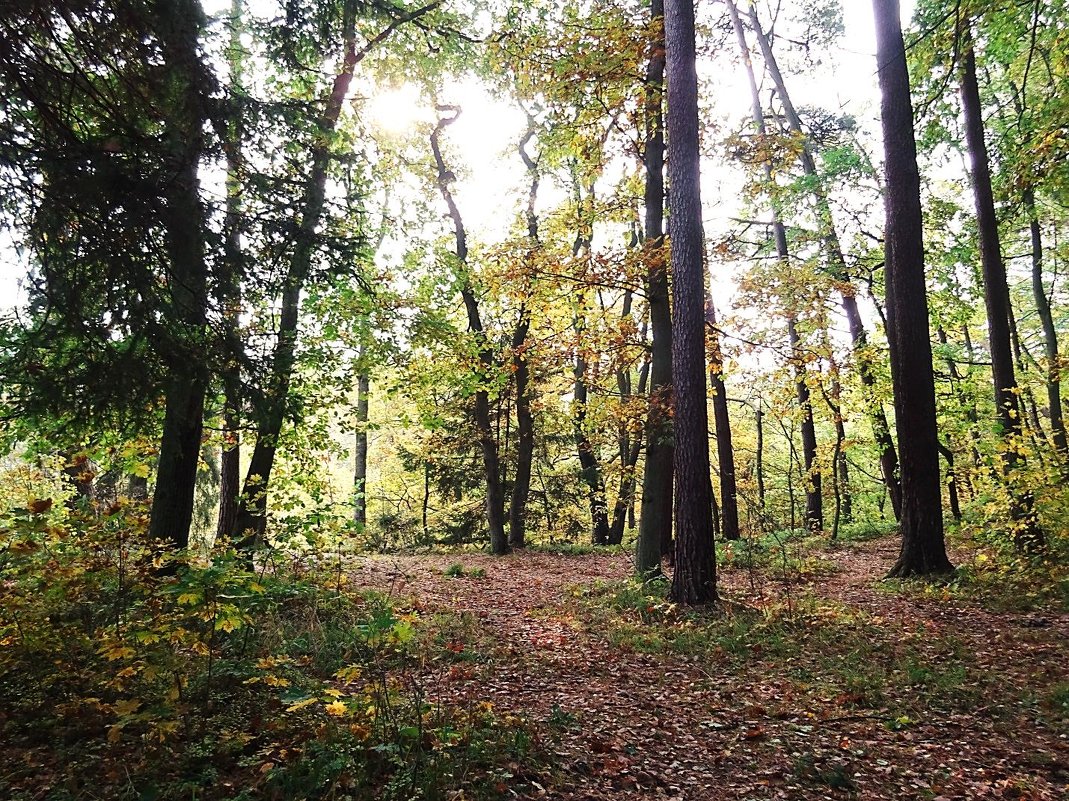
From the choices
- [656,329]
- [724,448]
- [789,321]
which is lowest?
[724,448]

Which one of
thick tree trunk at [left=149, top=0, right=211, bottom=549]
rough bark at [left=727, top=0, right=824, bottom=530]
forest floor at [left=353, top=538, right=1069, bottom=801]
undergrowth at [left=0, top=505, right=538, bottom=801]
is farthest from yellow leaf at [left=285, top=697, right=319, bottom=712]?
rough bark at [left=727, top=0, right=824, bottom=530]

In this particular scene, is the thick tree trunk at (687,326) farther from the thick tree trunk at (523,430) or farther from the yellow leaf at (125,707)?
the thick tree trunk at (523,430)

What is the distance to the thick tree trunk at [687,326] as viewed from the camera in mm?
8062

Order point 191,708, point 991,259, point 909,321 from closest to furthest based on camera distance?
point 191,708
point 909,321
point 991,259

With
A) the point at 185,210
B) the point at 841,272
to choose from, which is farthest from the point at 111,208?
the point at 841,272

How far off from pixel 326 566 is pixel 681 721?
513cm

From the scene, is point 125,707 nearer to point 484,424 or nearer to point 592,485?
point 484,424

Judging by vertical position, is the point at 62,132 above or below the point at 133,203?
above

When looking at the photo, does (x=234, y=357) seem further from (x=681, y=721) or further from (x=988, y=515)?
(x=988, y=515)

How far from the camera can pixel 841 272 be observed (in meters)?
14.2

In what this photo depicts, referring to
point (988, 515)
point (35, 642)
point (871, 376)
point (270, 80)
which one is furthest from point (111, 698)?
point (871, 376)

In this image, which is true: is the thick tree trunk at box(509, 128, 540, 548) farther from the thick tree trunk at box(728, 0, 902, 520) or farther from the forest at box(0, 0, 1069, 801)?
the thick tree trunk at box(728, 0, 902, 520)

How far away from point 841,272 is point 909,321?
6.51 metres

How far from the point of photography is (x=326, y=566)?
8.02m
